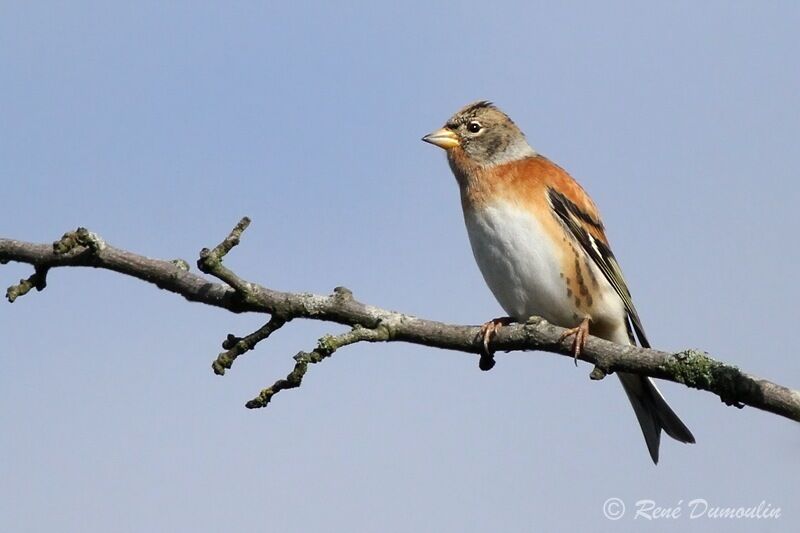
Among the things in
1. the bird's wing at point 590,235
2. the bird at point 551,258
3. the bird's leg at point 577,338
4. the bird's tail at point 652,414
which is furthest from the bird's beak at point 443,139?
the bird's leg at point 577,338

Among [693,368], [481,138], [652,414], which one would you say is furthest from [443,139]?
[693,368]

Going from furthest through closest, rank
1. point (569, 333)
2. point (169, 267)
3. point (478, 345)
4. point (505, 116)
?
point (505, 116)
point (569, 333)
point (478, 345)
point (169, 267)

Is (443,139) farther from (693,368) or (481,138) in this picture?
(693,368)

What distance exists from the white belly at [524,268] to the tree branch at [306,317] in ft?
7.45

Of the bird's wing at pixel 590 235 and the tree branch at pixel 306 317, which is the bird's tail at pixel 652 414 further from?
the tree branch at pixel 306 317

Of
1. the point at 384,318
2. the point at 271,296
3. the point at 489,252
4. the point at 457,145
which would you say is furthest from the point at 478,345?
the point at 457,145

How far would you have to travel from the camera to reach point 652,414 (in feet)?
28.7

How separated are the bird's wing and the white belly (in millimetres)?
311

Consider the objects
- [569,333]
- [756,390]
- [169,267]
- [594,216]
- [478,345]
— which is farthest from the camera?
[594,216]

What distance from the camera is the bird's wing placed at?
8.93 meters

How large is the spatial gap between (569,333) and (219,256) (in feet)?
7.49

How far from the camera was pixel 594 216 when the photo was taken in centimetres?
936

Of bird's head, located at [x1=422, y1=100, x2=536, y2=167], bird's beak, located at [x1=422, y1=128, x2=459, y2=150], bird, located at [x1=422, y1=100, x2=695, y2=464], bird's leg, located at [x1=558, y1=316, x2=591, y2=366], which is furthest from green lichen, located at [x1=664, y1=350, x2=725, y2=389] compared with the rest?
bird's beak, located at [x1=422, y1=128, x2=459, y2=150]

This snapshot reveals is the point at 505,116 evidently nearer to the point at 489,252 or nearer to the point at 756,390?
the point at 489,252
